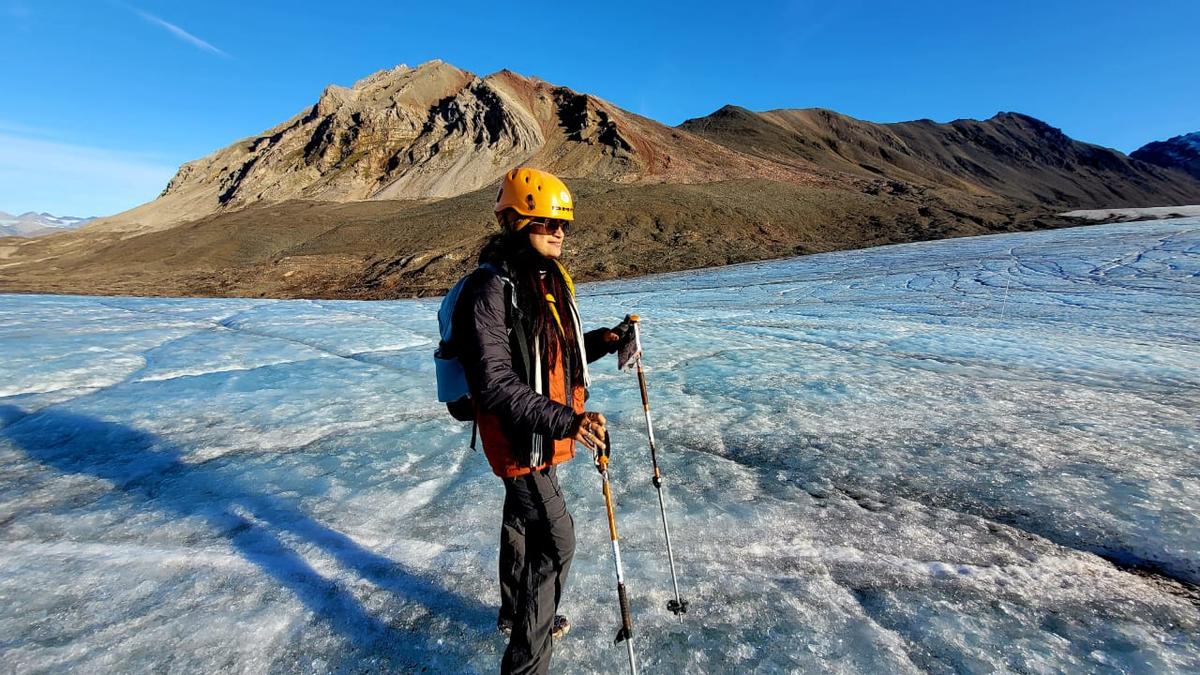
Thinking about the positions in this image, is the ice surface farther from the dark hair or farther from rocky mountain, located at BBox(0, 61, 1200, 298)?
rocky mountain, located at BBox(0, 61, 1200, 298)

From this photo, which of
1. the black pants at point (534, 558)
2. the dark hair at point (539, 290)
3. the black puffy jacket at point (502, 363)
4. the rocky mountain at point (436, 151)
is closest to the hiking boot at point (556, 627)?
the black pants at point (534, 558)

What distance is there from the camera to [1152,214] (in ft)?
112

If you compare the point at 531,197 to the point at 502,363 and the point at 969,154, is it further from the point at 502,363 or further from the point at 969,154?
the point at 969,154

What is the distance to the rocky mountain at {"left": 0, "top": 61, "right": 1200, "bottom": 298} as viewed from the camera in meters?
35.9

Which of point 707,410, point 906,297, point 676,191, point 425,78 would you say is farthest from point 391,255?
point 425,78

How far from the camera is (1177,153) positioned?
13662 cm

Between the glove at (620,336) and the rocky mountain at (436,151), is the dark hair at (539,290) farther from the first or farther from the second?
the rocky mountain at (436,151)

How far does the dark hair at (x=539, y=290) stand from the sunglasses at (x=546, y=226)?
0.04 meters

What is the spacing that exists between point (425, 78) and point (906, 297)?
73.7 m

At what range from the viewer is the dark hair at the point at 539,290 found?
2.16 m

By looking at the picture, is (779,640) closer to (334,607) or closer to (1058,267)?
(334,607)

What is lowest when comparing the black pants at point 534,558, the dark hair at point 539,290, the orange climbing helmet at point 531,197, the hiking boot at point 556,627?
the hiking boot at point 556,627

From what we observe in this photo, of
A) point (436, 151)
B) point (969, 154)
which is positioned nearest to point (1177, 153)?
point (969, 154)

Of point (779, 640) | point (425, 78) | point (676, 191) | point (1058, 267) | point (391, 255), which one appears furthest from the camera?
point (425, 78)
